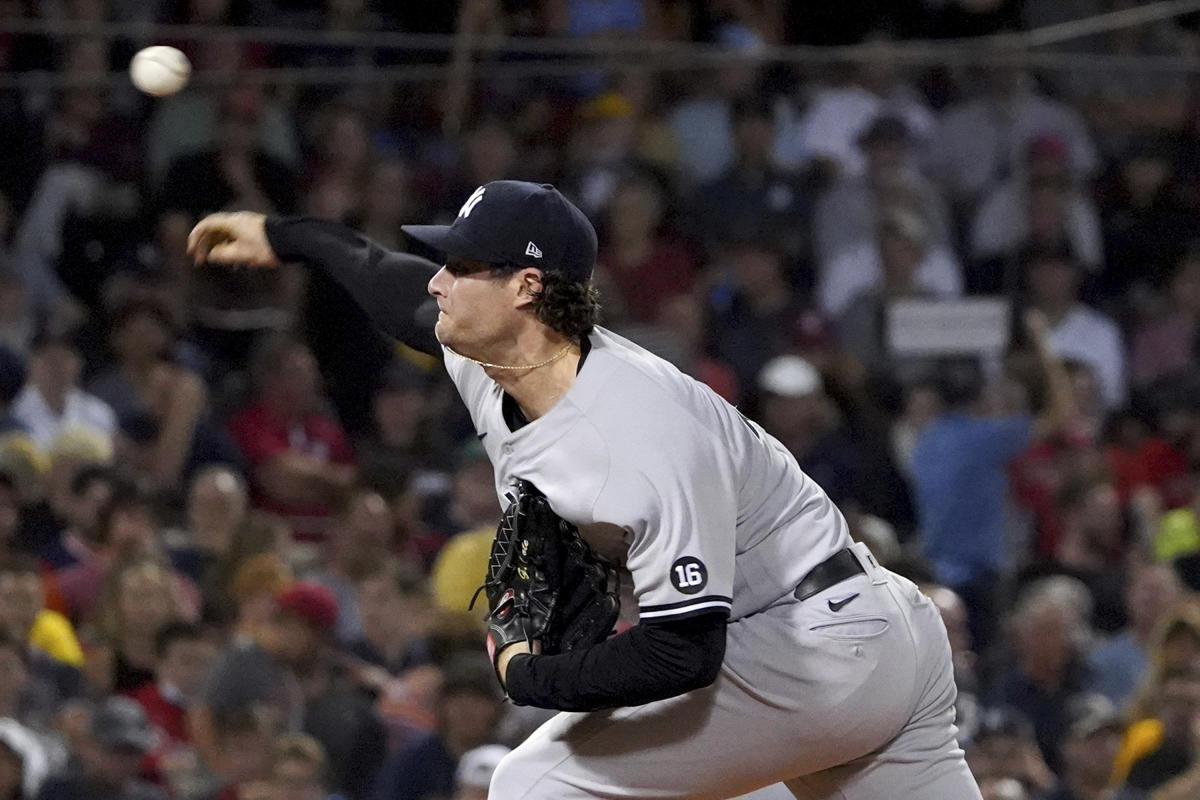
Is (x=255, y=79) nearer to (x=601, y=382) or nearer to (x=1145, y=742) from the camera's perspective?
(x=1145, y=742)

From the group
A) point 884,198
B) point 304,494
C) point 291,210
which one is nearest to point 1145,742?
point 884,198

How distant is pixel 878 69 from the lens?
7.85 meters

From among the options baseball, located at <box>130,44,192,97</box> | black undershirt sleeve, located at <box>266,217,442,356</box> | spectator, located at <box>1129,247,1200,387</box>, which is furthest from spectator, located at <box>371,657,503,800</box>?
spectator, located at <box>1129,247,1200,387</box>

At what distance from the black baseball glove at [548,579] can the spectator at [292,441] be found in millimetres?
4561

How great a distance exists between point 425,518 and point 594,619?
15.0 ft

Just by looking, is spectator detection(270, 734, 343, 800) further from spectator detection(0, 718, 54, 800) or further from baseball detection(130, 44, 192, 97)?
baseball detection(130, 44, 192, 97)

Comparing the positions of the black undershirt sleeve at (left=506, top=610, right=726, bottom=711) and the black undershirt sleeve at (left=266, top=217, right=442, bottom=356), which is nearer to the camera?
the black undershirt sleeve at (left=506, top=610, right=726, bottom=711)

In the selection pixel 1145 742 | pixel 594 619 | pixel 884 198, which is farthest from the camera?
pixel 884 198

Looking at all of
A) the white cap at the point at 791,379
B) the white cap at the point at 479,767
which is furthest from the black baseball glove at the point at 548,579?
the white cap at the point at 791,379

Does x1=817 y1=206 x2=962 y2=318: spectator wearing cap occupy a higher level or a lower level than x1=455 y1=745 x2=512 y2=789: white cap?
higher

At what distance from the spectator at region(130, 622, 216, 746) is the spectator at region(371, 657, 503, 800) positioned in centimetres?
77

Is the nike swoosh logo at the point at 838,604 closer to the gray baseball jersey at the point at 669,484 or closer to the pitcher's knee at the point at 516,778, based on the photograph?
the gray baseball jersey at the point at 669,484

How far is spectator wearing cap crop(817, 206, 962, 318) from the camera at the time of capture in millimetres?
7578

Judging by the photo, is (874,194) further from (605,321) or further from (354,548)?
(354,548)
